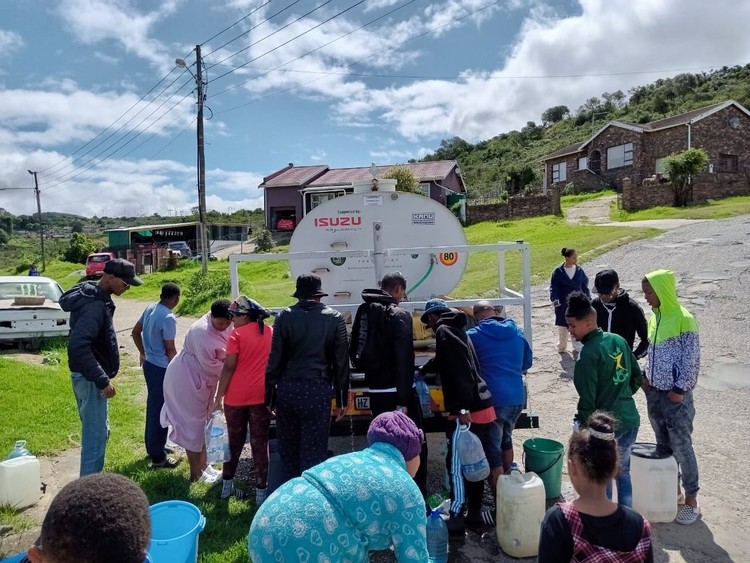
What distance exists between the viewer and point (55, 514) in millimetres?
1543

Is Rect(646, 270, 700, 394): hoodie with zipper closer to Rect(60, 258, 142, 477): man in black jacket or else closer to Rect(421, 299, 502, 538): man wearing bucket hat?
Rect(421, 299, 502, 538): man wearing bucket hat

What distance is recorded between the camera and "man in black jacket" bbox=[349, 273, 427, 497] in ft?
13.5

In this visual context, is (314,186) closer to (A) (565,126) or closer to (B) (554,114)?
(A) (565,126)

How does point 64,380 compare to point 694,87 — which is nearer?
point 64,380

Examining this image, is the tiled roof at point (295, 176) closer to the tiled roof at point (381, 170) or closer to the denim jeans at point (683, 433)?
the tiled roof at point (381, 170)

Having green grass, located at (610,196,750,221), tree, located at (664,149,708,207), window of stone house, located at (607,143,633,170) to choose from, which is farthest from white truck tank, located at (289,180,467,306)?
window of stone house, located at (607,143,633,170)

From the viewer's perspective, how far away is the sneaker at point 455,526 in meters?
3.86

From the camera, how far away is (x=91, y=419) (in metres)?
4.36

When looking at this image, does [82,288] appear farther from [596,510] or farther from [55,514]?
[596,510]

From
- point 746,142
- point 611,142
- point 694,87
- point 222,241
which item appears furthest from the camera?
point 694,87

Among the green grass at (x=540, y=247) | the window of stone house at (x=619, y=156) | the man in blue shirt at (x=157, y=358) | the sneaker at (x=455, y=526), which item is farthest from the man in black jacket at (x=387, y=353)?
the window of stone house at (x=619, y=156)

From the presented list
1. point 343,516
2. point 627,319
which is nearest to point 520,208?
point 627,319

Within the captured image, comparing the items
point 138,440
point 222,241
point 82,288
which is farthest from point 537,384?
point 222,241

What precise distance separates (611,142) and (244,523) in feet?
124
